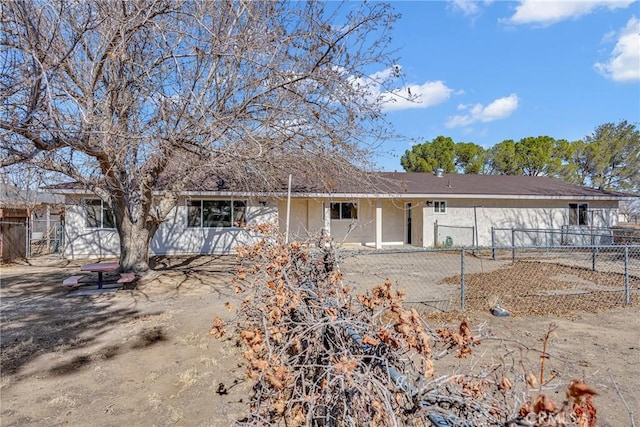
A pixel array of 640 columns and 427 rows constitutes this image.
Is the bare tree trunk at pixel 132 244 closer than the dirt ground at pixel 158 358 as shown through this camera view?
No

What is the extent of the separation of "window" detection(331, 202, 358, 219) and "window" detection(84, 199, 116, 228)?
9730mm

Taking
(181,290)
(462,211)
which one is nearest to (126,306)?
(181,290)

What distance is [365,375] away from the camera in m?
1.39

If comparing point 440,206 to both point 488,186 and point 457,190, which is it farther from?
point 488,186

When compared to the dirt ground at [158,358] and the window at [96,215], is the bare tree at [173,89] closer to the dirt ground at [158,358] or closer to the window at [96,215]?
the dirt ground at [158,358]

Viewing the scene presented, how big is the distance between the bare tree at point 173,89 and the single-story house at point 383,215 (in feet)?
20.6

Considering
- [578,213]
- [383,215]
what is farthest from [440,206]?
[578,213]

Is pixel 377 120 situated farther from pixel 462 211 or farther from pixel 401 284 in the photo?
pixel 462 211

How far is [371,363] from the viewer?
150cm

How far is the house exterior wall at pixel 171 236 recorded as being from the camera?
47.6 feet

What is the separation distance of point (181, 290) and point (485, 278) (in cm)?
777

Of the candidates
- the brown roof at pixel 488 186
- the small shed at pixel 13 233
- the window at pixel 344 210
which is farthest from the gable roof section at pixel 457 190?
the window at pixel 344 210

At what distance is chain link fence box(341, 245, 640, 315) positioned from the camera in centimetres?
712

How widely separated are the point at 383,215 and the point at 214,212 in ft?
27.0
